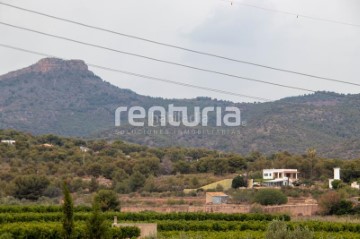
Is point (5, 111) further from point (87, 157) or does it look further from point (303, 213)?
point (303, 213)

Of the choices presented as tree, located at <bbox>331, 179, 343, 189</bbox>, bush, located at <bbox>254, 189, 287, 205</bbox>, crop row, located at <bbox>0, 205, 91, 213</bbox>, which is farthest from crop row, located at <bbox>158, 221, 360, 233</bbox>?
tree, located at <bbox>331, 179, 343, 189</bbox>

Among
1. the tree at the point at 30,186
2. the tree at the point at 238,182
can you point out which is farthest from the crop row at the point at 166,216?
the tree at the point at 238,182

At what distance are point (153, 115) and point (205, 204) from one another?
58.0 meters

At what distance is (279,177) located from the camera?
213 ft

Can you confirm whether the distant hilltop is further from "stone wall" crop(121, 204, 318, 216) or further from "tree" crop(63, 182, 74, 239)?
"tree" crop(63, 182, 74, 239)

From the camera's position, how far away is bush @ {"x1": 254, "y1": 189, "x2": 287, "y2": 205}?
5241 centimetres

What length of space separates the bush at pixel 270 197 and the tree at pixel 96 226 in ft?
110

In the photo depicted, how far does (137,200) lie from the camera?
54.3 m

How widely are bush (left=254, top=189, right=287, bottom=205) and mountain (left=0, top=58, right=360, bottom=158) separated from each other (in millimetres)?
26931

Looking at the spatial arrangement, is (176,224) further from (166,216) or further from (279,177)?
(279,177)

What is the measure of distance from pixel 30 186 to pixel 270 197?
53.2 feet

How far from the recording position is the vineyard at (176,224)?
96.6ft

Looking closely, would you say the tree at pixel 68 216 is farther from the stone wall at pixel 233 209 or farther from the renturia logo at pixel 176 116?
the renturia logo at pixel 176 116

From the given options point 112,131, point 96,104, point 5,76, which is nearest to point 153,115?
point 112,131
